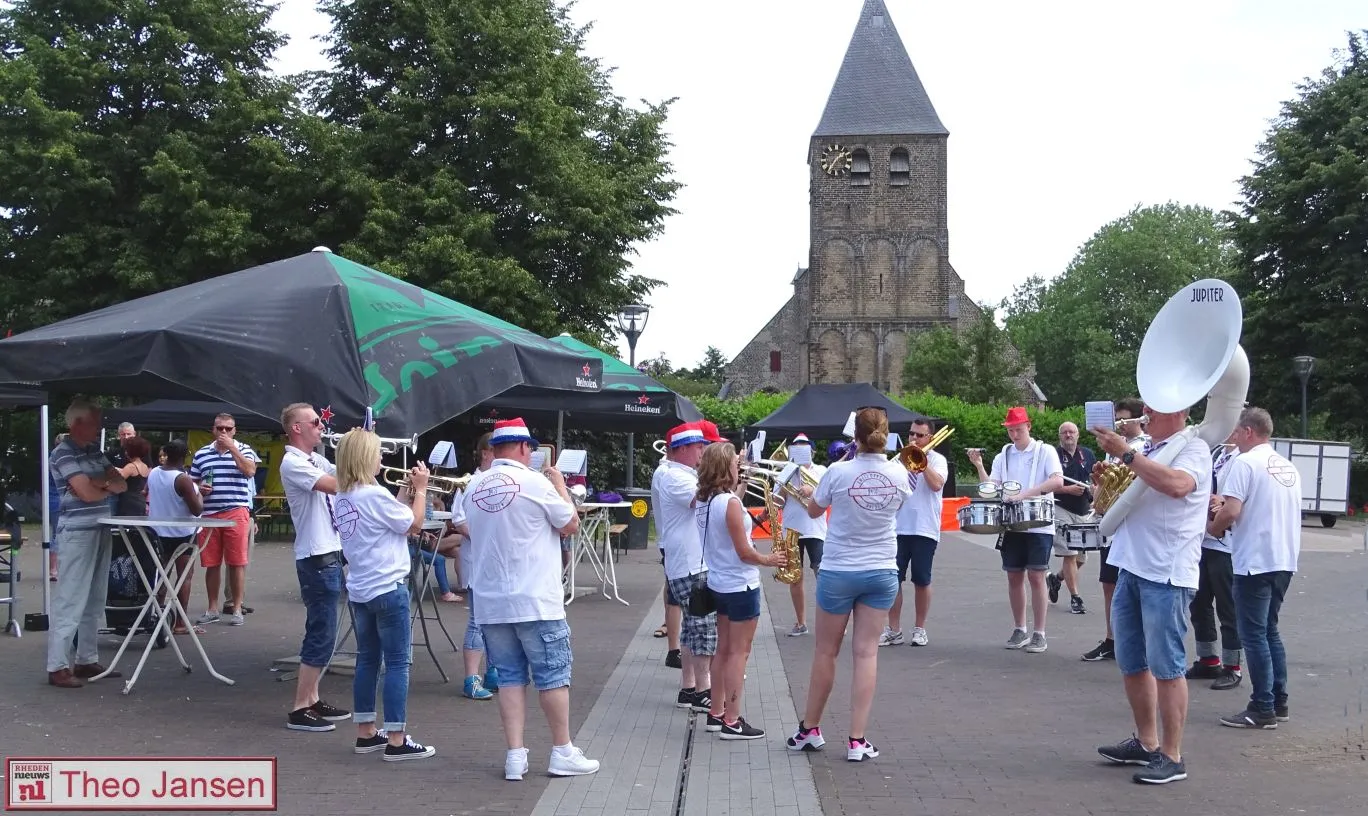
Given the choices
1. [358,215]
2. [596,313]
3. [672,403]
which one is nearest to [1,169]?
[358,215]

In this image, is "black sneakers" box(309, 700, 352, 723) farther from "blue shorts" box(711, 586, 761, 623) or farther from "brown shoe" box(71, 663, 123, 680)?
"blue shorts" box(711, 586, 761, 623)

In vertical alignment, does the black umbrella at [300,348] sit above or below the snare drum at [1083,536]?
above

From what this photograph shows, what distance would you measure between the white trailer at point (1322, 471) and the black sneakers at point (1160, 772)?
85.1 feet

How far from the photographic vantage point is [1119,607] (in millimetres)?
6520

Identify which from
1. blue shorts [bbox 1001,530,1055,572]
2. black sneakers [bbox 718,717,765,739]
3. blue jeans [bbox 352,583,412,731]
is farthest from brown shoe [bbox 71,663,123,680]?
blue shorts [bbox 1001,530,1055,572]

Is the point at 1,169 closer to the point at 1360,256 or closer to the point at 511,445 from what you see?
the point at 511,445

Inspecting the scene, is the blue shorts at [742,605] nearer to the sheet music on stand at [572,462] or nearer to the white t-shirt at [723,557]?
the white t-shirt at [723,557]

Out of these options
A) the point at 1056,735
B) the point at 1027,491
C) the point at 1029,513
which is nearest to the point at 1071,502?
the point at 1027,491

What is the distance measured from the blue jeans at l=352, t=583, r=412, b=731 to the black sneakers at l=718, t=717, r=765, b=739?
6.09 feet

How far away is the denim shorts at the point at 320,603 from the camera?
24.4 ft

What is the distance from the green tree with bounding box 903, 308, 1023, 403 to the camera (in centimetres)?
6062

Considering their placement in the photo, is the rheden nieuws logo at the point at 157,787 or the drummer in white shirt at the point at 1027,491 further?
the drummer in white shirt at the point at 1027,491

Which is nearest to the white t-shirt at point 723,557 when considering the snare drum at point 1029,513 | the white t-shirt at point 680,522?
the white t-shirt at point 680,522

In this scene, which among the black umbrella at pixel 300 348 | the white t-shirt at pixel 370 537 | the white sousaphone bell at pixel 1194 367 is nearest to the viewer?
the white sousaphone bell at pixel 1194 367
